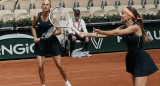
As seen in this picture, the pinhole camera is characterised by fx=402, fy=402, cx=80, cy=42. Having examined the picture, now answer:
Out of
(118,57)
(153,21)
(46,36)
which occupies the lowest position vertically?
(118,57)

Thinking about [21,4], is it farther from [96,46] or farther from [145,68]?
[145,68]

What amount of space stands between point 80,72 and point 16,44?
366 centimetres

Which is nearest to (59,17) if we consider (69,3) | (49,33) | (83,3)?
(49,33)

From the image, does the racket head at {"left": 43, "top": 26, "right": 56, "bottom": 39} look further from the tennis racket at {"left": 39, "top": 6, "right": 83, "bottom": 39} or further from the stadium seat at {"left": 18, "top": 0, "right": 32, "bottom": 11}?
the stadium seat at {"left": 18, "top": 0, "right": 32, "bottom": 11}

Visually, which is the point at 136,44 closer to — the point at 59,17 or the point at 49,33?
the point at 59,17

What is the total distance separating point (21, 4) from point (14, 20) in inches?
85.8

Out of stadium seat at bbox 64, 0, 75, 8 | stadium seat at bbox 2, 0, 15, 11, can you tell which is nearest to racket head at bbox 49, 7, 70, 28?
stadium seat at bbox 2, 0, 15, 11

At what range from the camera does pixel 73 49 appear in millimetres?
14273

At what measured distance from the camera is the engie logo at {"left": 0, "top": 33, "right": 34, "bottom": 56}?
1382 cm

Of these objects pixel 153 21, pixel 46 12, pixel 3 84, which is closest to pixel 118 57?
pixel 153 21

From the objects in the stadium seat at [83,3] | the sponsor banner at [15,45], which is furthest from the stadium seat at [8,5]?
the stadium seat at [83,3]

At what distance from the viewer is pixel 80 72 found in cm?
1113

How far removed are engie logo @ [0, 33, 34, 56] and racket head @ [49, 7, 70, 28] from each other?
22.6ft

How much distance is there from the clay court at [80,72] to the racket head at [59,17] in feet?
8.48
